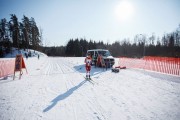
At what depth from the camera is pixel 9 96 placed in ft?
20.0

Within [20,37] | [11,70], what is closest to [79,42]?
[20,37]

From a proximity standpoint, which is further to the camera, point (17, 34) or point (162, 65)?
point (17, 34)

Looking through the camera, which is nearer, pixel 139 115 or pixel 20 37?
pixel 139 115

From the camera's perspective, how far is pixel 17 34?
59.1m

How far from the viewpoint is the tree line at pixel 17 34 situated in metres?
59.3

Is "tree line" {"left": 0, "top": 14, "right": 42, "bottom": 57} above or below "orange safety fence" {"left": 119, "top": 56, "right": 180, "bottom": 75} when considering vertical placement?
above

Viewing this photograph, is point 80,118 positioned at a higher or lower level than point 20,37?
lower

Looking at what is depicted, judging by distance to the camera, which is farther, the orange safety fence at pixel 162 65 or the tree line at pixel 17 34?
the tree line at pixel 17 34

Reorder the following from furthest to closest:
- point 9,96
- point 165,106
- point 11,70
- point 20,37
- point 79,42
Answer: point 79,42
point 20,37
point 11,70
point 9,96
point 165,106

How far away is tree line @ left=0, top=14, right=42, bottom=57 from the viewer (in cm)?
5934

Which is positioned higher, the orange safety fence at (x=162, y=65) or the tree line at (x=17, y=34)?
the tree line at (x=17, y=34)

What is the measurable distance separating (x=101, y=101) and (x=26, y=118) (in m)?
2.86

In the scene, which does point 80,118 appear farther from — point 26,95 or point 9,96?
point 9,96

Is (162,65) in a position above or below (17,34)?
below
